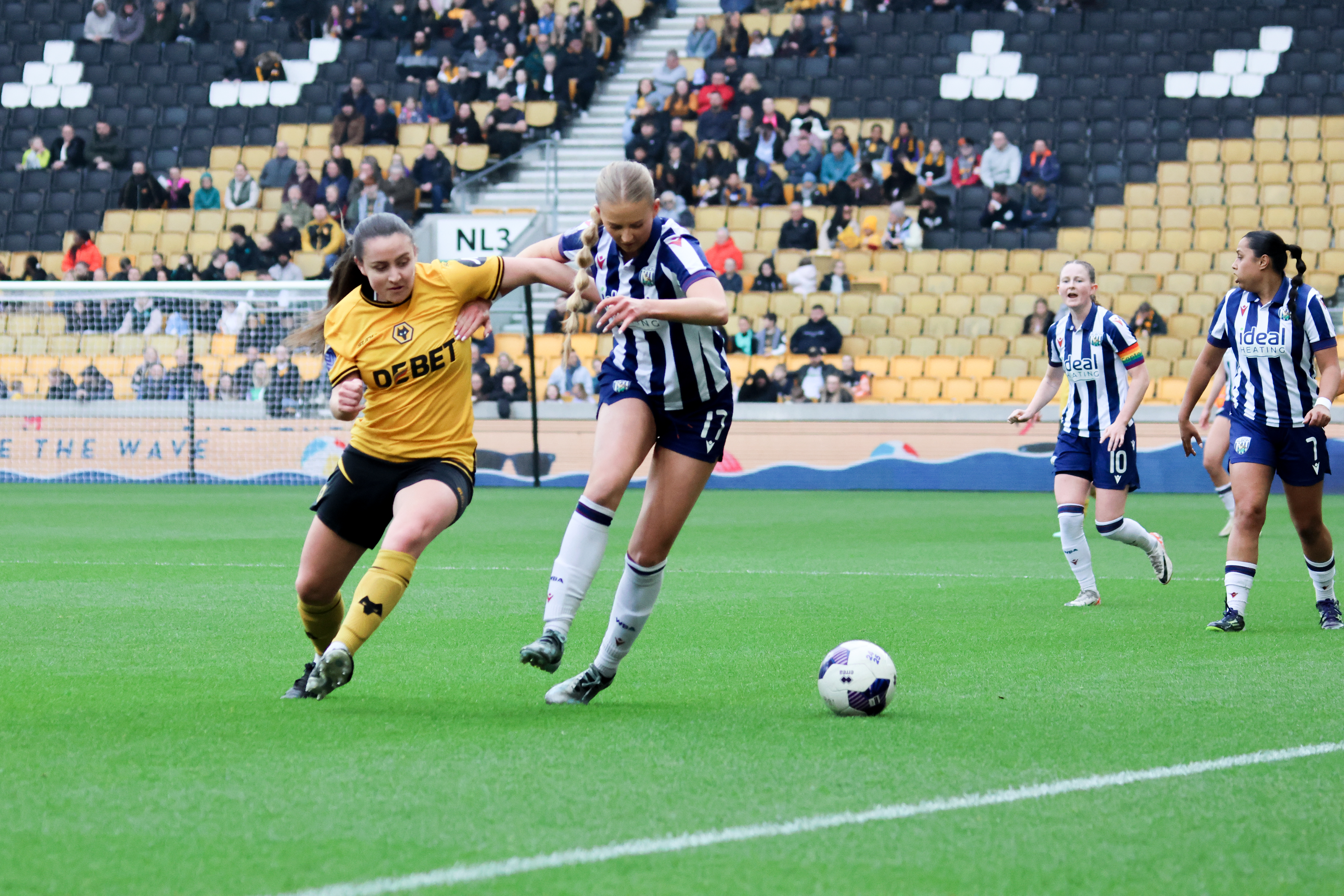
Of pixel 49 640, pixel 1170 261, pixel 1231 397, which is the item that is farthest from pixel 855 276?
pixel 49 640

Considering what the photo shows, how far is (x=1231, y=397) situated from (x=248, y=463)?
54.1 ft

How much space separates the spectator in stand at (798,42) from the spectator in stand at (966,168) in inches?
140

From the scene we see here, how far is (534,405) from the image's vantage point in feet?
69.9

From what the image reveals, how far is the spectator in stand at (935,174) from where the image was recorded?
24.1 meters

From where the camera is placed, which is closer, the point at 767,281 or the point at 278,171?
the point at 767,281

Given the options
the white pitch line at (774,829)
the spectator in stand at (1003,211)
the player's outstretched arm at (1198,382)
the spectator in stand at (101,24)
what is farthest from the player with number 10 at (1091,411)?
the spectator in stand at (101,24)

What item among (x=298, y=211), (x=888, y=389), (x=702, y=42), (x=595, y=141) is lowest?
(x=888, y=389)

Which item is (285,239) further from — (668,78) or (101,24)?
(101,24)

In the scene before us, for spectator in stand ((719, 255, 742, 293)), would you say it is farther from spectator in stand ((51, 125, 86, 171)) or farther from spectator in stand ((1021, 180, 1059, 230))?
spectator in stand ((51, 125, 86, 171))

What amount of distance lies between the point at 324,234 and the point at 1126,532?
17.5 meters

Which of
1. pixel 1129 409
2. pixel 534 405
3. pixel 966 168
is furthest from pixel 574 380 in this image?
pixel 1129 409

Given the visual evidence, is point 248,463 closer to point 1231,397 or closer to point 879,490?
point 879,490

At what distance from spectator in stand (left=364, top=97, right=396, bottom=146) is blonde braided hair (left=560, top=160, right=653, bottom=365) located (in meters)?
21.9

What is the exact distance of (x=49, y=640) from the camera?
722 cm
